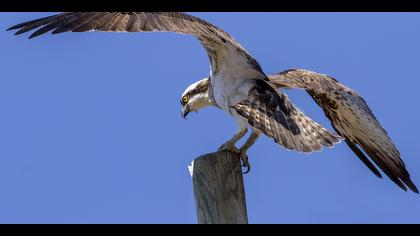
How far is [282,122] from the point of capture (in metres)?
7.66

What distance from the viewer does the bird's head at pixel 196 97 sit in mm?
8867

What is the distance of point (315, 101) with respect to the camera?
889 centimetres

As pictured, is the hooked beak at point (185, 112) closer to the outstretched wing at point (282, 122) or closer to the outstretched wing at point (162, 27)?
the outstretched wing at point (162, 27)

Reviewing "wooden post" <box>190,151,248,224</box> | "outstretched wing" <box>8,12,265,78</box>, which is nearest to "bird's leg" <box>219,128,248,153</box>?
"outstretched wing" <box>8,12,265,78</box>

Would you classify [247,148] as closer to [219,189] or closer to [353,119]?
[353,119]

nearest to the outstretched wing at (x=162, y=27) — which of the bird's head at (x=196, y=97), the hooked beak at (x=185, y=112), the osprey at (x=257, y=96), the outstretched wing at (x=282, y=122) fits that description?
the osprey at (x=257, y=96)

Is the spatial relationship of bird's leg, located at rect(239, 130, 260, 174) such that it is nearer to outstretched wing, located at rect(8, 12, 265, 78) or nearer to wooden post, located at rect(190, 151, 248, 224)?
outstretched wing, located at rect(8, 12, 265, 78)

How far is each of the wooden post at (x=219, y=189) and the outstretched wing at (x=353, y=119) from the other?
82.5 inches

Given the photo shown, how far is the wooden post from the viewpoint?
6.22 metres

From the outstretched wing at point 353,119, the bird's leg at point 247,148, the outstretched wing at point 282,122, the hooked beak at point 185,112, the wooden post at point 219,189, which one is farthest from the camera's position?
the hooked beak at point 185,112

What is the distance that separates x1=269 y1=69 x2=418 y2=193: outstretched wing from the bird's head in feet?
1.94

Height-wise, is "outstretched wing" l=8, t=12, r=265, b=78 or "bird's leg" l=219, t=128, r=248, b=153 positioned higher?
"outstretched wing" l=8, t=12, r=265, b=78

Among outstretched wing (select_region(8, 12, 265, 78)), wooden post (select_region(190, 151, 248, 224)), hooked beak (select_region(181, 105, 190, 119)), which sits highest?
outstretched wing (select_region(8, 12, 265, 78))
